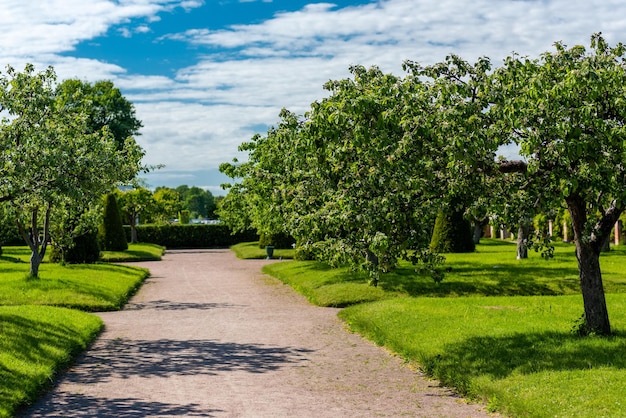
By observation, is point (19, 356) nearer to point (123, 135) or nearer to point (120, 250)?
point (120, 250)

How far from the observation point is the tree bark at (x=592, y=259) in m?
11.9

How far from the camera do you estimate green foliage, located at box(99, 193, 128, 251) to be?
43688mm

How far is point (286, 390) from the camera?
10125 millimetres

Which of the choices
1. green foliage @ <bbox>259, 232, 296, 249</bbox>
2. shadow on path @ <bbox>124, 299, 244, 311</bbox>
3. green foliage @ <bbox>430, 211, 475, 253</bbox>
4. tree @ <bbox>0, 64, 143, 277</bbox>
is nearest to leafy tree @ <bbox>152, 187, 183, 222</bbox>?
Answer: green foliage @ <bbox>259, 232, 296, 249</bbox>

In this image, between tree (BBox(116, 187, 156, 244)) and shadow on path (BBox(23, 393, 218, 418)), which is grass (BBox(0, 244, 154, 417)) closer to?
shadow on path (BBox(23, 393, 218, 418))

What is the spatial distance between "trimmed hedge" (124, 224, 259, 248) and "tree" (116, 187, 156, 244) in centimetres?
170

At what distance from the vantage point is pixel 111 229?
144 ft

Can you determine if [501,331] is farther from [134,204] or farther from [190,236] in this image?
[190,236]

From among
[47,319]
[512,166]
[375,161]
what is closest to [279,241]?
[47,319]

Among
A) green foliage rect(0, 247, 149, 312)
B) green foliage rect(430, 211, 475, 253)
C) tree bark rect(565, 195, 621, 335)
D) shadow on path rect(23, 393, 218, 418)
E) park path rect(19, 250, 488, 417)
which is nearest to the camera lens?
shadow on path rect(23, 393, 218, 418)

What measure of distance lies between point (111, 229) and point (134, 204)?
16.4m

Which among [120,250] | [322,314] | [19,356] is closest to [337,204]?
[19,356]

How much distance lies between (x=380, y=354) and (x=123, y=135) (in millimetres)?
73665

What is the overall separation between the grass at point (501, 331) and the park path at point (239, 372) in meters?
0.50
